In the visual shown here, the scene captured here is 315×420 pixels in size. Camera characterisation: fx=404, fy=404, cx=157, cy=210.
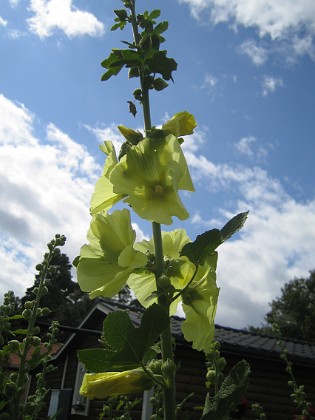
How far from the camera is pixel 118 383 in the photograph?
52.5 inches

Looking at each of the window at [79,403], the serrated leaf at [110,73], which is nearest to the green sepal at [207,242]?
the serrated leaf at [110,73]

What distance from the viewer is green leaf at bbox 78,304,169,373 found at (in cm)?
120

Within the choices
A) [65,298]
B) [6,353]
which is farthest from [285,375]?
[65,298]

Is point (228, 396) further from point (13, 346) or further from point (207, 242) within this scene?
point (13, 346)

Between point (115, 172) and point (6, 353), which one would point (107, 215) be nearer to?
point (115, 172)

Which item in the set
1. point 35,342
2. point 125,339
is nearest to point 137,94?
point 125,339

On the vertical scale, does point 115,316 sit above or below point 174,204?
below

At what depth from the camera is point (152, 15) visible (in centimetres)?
208

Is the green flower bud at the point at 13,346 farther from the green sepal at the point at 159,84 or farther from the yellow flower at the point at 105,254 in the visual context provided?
the green sepal at the point at 159,84

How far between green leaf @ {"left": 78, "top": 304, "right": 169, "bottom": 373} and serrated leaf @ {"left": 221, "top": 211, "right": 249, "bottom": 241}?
14.4 inches

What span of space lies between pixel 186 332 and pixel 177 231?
0.44m

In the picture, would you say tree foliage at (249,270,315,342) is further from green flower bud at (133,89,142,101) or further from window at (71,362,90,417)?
green flower bud at (133,89,142,101)

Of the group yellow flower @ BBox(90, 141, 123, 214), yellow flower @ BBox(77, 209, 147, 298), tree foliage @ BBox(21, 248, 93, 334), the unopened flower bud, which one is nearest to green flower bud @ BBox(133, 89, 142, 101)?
yellow flower @ BBox(90, 141, 123, 214)

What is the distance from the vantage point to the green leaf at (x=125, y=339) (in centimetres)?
120
